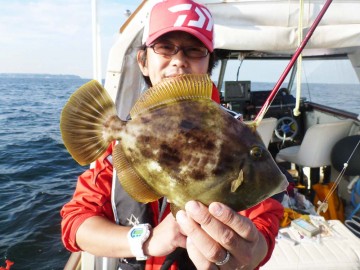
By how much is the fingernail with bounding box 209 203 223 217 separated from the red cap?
0.98 m

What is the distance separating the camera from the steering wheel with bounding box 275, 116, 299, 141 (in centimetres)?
729

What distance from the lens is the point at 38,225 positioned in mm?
7512

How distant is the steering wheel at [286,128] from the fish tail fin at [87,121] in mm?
6435

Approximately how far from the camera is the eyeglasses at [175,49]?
1.77 m

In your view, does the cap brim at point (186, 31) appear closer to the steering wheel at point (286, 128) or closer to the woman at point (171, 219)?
the woman at point (171, 219)

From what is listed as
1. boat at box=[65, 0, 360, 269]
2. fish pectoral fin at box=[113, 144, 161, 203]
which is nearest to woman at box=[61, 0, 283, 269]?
fish pectoral fin at box=[113, 144, 161, 203]

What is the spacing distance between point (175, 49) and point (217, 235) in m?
1.07

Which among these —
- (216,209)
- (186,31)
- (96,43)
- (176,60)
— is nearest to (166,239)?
(216,209)

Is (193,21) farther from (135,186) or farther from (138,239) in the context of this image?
(138,239)

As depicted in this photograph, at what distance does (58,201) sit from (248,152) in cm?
863

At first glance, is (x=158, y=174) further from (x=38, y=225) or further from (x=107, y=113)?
(x=38, y=225)

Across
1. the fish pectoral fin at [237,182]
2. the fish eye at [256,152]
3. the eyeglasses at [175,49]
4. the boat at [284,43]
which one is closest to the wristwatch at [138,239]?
the fish pectoral fin at [237,182]

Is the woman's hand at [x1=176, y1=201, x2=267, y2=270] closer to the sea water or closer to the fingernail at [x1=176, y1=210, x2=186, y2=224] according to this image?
the fingernail at [x1=176, y1=210, x2=186, y2=224]

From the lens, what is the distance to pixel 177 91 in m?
1.25
